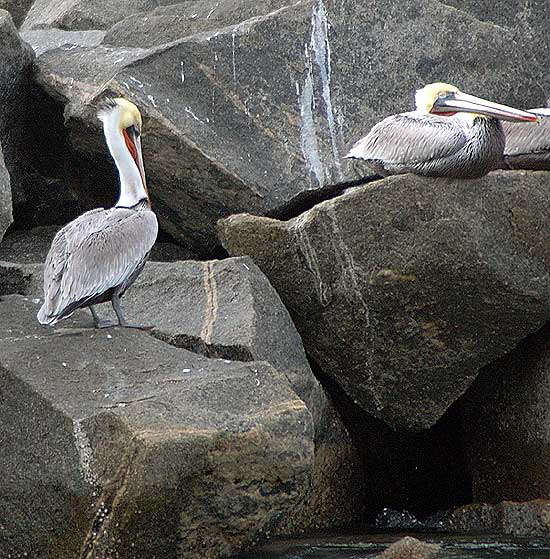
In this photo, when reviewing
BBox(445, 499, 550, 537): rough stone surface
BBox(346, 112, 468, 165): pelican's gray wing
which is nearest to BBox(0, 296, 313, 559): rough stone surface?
BBox(445, 499, 550, 537): rough stone surface

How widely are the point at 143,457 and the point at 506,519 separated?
99.0 inches

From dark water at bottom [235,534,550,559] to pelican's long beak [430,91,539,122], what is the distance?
2679 mm

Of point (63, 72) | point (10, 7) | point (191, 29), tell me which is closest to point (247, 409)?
point (63, 72)

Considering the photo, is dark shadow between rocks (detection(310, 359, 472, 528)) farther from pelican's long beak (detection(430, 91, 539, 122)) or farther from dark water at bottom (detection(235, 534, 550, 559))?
pelican's long beak (detection(430, 91, 539, 122))

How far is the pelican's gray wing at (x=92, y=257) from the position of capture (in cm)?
737

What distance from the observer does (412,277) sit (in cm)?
784

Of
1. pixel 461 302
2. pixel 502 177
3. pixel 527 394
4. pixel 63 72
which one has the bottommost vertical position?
pixel 527 394

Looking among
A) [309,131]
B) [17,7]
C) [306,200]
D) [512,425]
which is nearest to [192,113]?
[309,131]

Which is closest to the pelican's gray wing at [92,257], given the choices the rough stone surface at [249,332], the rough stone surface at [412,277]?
the rough stone surface at [249,332]

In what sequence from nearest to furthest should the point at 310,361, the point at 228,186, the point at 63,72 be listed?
the point at 310,361, the point at 228,186, the point at 63,72

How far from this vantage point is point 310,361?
335 inches

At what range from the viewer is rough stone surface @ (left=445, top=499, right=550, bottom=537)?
762 centimetres

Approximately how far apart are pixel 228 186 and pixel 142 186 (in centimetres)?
133

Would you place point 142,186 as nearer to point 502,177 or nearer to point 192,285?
point 192,285
